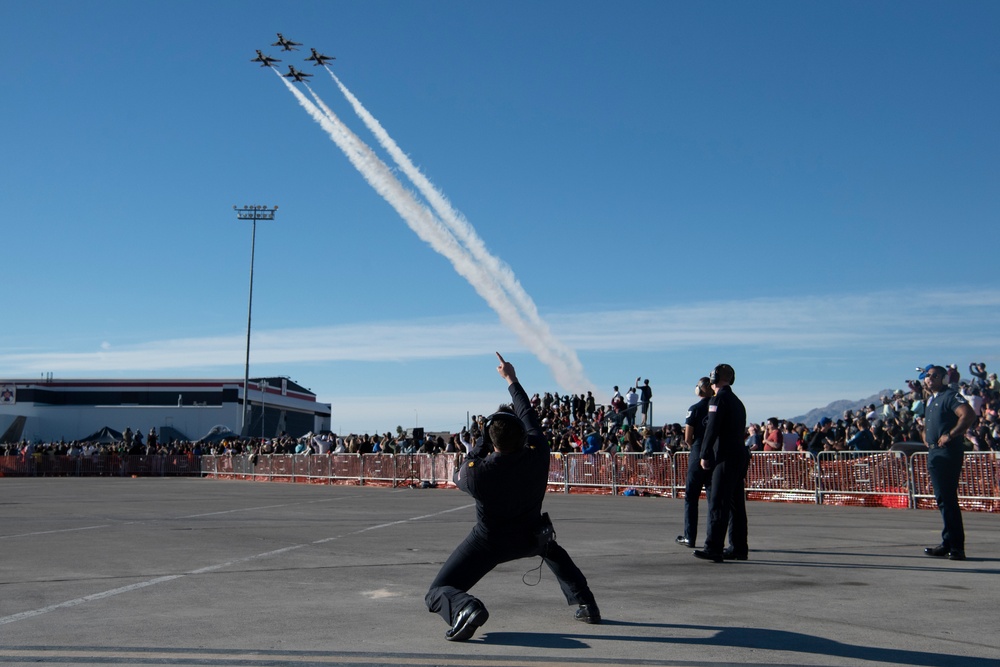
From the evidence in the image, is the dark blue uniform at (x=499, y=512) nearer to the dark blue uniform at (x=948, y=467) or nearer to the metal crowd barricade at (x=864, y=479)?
the dark blue uniform at (x=948, y=467)

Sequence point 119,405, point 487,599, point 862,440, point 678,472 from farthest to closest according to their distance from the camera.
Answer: point 119,405 < point 678,472 < point 862,440 < point 487,599

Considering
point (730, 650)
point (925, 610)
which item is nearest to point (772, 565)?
point (925, 610)

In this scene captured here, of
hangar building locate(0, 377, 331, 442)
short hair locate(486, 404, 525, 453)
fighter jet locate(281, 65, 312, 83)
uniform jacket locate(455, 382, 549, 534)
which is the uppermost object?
fighter jet locate(281, 65, 312, 83)

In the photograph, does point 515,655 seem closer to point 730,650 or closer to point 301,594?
point 730,650

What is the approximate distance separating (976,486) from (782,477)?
400 centimetres

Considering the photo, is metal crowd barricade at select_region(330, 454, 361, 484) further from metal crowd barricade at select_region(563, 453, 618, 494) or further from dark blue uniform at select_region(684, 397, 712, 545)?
dark blue uniform at select_region(684, 397, 712, 545)

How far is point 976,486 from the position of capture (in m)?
16.4

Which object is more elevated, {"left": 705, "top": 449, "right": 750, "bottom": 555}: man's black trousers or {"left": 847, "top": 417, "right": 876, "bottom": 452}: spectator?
{"left": 847, "top": 417, "right": 876, "bottom": 452}: spectator

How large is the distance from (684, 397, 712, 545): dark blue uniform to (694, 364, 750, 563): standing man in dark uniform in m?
0.55

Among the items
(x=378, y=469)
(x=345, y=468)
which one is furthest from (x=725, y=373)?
(x=345, y=468)

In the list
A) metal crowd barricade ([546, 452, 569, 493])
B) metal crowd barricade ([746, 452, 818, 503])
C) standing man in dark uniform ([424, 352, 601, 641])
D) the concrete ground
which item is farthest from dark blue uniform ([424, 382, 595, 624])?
metal crowd barricade ([546, 452, 569, 493])

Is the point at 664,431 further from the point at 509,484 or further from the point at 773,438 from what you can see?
the point at 509,484

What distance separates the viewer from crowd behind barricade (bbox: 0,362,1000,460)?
821 inches

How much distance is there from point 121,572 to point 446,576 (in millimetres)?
4166
